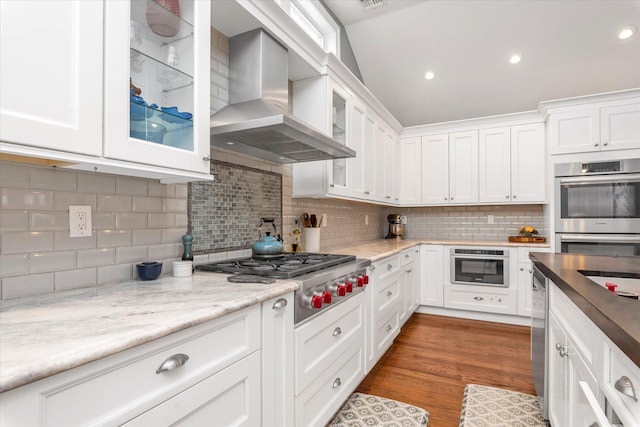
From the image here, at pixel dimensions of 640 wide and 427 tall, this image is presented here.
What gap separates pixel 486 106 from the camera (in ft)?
14.0

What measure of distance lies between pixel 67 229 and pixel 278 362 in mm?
981

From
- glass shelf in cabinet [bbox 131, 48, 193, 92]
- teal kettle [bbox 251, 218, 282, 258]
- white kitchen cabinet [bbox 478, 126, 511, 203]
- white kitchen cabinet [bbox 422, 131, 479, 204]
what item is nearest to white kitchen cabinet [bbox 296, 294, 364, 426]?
teal kettle [bbox 251, 218, 282, 258]

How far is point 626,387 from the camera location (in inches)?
30.7

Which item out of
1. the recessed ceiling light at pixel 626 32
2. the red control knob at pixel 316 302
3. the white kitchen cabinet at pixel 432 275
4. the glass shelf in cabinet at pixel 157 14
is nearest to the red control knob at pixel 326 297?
Answer: the red control knob at pixel 316 302

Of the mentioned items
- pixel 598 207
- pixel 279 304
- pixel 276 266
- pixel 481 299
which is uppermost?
pixel 598 207

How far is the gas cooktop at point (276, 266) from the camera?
1.61 metres

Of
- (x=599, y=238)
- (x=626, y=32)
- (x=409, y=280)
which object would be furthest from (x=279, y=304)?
(x=626, y=32)

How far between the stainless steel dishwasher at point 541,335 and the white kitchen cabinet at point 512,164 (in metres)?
2.24

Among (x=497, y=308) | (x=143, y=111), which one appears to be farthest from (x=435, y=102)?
(x=143, y=111)

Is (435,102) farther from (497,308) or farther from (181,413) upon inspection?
(181,413)

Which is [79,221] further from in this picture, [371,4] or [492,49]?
[492,49]

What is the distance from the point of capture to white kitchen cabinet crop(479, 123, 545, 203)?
13.2 feet

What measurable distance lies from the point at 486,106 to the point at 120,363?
466 centimetres

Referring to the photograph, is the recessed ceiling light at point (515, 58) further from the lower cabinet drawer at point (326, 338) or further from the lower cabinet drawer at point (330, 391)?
the lower cabinet drawer at point (330, 391)
